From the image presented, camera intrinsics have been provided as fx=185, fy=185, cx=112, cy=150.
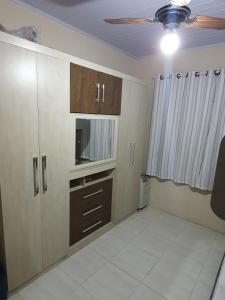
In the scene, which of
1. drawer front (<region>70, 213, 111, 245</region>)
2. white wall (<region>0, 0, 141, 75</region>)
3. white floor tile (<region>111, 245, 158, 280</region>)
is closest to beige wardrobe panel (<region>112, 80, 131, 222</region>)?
drawer front (<region>70, 213, 111, 245</region>)

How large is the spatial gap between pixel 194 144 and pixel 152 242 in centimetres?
142

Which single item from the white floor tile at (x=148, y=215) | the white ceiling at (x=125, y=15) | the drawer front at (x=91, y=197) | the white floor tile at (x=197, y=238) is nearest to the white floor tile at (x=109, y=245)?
the drawer front at (x=91, y=197)

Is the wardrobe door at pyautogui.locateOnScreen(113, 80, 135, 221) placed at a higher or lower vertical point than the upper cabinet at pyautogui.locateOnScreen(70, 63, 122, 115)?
lower

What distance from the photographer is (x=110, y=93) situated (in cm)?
211

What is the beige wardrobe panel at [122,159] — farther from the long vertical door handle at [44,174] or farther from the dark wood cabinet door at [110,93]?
the long vertical door handle at [44,174]

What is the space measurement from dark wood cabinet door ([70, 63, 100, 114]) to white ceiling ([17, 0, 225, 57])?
0.57 metres

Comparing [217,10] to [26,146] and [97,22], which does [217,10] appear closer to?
[97,22]

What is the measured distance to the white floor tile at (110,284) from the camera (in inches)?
63.2

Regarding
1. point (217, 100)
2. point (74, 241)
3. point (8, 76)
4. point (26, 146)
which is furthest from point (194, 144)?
point (8, 76)

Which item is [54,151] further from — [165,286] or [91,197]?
[165,286]

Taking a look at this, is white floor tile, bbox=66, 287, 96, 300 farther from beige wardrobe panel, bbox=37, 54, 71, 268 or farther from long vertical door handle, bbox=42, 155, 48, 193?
long vertical door handle, bbox=42, 155, 48, 193

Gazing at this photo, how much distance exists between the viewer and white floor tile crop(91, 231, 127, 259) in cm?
210

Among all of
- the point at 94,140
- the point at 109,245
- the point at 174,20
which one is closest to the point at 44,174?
the point at 94,140

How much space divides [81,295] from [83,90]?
1836 mm
